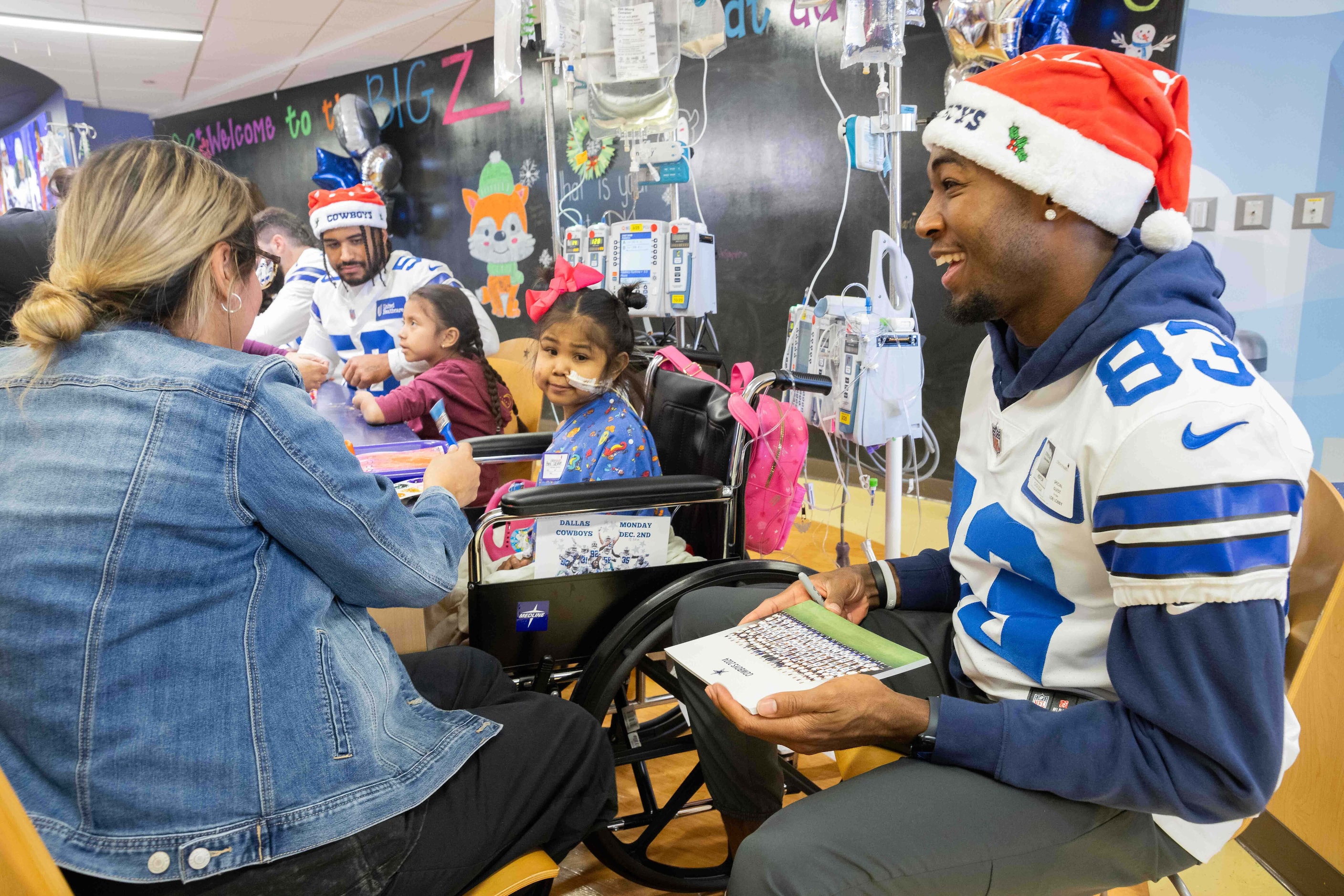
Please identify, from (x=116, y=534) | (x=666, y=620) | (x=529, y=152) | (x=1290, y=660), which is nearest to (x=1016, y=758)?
(x=1290, y=660)

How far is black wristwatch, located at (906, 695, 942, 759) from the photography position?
93 cm

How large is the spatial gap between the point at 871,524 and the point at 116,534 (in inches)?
144

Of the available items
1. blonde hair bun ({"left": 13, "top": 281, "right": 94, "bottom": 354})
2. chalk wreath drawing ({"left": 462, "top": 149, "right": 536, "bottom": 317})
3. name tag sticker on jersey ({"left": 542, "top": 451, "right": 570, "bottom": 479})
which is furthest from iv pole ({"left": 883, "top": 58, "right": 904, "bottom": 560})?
chalk wreath drawing ({"left": 462, "top": 149, "right": 536, "bottom": 317})

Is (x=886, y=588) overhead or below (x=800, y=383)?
below

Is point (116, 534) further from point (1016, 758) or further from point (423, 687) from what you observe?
point (1016, 758)

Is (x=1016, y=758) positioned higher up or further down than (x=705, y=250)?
further down

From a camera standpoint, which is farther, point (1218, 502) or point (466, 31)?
point (466, 31)

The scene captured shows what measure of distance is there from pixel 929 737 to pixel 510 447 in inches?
54.0

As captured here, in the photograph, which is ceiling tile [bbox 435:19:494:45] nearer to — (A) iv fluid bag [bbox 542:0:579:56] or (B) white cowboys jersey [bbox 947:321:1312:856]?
(A) iv fluid bag [bbox 542:0:579:56]

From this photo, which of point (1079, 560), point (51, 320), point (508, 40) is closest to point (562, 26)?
point (508, 40)

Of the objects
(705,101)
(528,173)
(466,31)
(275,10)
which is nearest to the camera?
(705,101)

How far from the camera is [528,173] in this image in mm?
6375

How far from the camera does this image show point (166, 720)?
0.80 meters

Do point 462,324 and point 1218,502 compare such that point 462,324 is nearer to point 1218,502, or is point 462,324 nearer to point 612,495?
point 612,495
